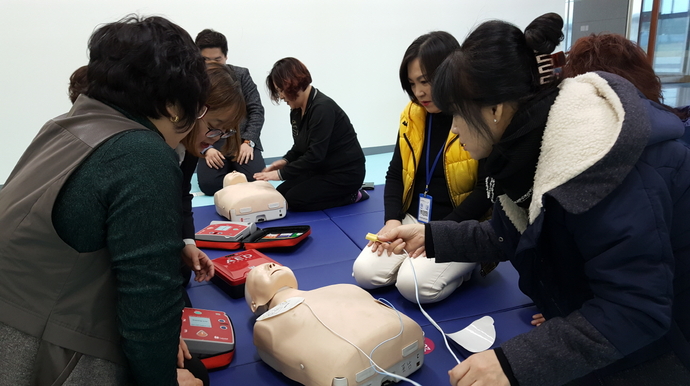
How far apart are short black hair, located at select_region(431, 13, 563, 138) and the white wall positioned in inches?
170

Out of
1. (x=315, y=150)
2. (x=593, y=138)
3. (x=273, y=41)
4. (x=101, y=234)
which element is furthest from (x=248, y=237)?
(x=273, y=41)

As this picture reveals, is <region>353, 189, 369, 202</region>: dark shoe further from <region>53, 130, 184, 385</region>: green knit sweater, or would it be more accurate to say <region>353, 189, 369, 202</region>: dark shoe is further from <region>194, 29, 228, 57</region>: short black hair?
<region>53, 130, 184, 385</region>: green knit sweater

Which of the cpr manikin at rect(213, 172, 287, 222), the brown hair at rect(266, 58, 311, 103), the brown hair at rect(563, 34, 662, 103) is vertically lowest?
the cpr manikin at rect(213, 172, 287, 222)

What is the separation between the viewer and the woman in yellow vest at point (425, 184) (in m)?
1.95

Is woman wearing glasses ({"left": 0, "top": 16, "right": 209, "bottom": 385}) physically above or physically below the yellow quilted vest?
above

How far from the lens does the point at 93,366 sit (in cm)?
97

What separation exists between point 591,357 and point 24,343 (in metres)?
1.08

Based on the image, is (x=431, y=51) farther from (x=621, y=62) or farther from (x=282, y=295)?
(x=282, y=295)

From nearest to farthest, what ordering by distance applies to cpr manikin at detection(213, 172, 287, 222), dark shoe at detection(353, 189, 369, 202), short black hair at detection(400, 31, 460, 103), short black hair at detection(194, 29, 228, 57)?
short black hair at detection(400, 31, 460, 103) < cpr manikin at detection(213, 172, 287, 222) < dark shoe at detection(353, 189, 369, 202) < short black hair at detection(194, 29, 228, 57)

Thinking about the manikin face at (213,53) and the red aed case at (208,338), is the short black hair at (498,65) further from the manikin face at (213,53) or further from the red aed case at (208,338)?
the manikin face at (213,53)

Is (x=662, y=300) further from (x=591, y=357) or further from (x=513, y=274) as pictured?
(x=513, y=274)

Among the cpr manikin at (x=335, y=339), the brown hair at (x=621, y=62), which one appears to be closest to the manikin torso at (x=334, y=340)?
the cpr manikin at (x=335, y=339)

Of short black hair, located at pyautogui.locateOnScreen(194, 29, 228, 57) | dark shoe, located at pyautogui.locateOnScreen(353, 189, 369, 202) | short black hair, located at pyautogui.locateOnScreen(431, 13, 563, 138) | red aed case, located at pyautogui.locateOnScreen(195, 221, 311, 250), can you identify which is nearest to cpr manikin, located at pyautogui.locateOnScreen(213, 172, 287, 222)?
red aed case, located at pyautogui.locateOnScreen(195, 221, 311, 250)

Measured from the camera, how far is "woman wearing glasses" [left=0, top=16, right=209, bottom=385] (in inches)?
35.4
